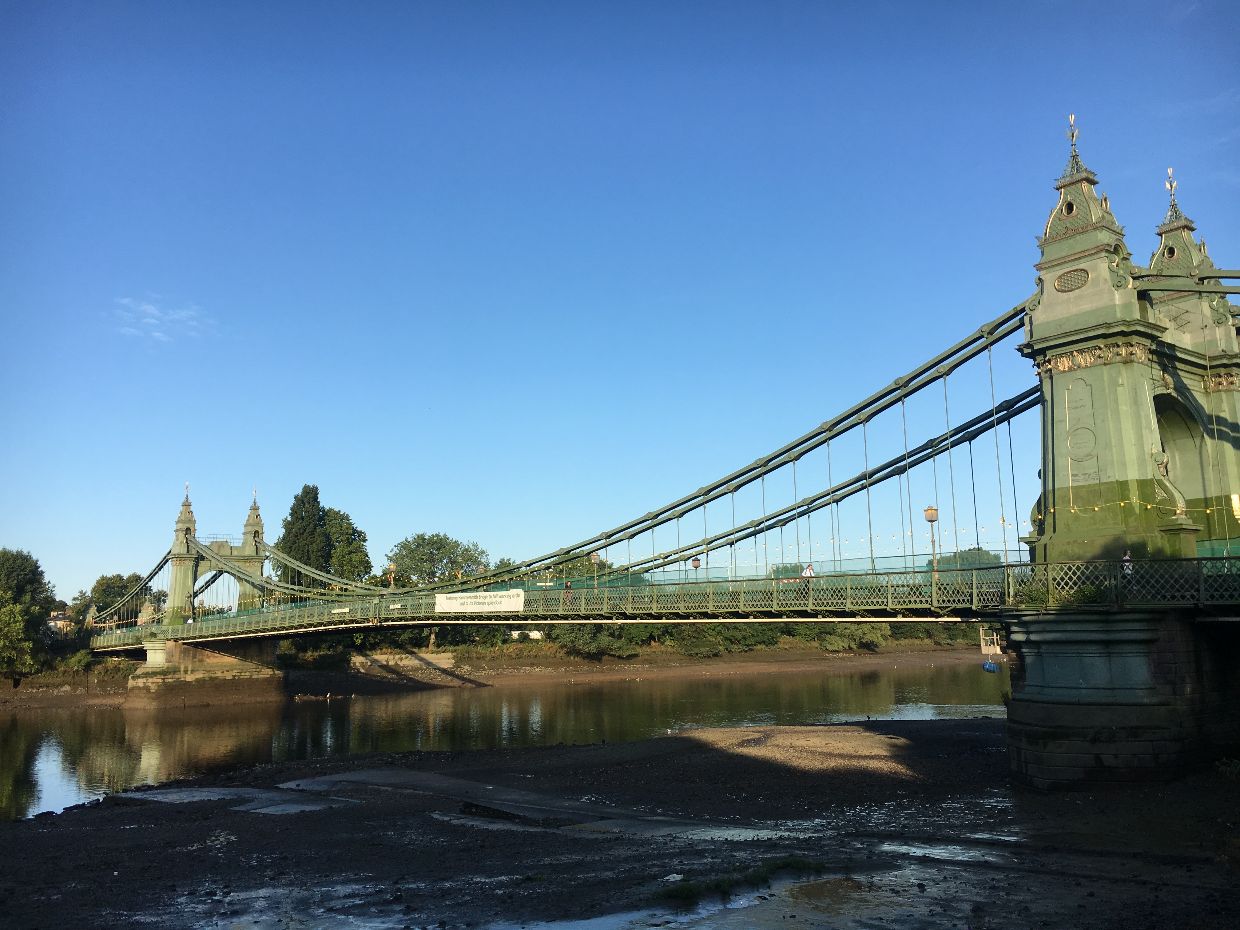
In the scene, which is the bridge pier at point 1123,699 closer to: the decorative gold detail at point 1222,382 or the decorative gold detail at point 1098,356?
the decorative gold detail at point 1098,356

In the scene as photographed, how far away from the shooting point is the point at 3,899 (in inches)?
498

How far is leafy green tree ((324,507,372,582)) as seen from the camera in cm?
8481

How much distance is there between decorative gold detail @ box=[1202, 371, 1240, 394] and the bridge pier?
19.8ft

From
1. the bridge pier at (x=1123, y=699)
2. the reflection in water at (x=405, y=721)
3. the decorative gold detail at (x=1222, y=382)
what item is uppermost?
the decorative gold detail at (x=1222, y=382)

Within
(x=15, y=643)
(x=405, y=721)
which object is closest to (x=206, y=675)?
(x=15, y=643)

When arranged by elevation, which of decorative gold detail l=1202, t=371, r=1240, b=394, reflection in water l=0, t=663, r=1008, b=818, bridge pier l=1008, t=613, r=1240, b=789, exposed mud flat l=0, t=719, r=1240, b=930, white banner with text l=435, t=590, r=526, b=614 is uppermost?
decorative gold detail l=1202, t=371, r=1240, b=394

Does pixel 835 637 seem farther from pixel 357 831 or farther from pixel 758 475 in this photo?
pixel 357 831

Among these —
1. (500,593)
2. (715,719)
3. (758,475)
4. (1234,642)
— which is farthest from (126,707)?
(1234,642)

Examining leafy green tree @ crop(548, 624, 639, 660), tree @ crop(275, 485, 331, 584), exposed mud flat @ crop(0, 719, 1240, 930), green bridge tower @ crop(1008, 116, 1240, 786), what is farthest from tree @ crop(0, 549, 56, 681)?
green bridge tower @ crop(1008, 116, 1240, 786)

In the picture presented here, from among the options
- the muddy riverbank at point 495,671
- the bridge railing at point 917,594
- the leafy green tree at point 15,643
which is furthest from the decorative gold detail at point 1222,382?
the leafy green tree at point 15,643

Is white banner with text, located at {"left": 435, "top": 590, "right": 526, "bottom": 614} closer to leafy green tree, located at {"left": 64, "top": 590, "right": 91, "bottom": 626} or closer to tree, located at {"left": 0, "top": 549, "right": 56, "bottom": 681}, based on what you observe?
tree, located at {"left": 0, "top": 549, "right": 56, "bottom": 681}

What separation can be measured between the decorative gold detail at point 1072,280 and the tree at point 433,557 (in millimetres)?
84449

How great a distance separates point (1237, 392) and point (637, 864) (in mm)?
18081

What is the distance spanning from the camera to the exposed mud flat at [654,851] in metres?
10.7
